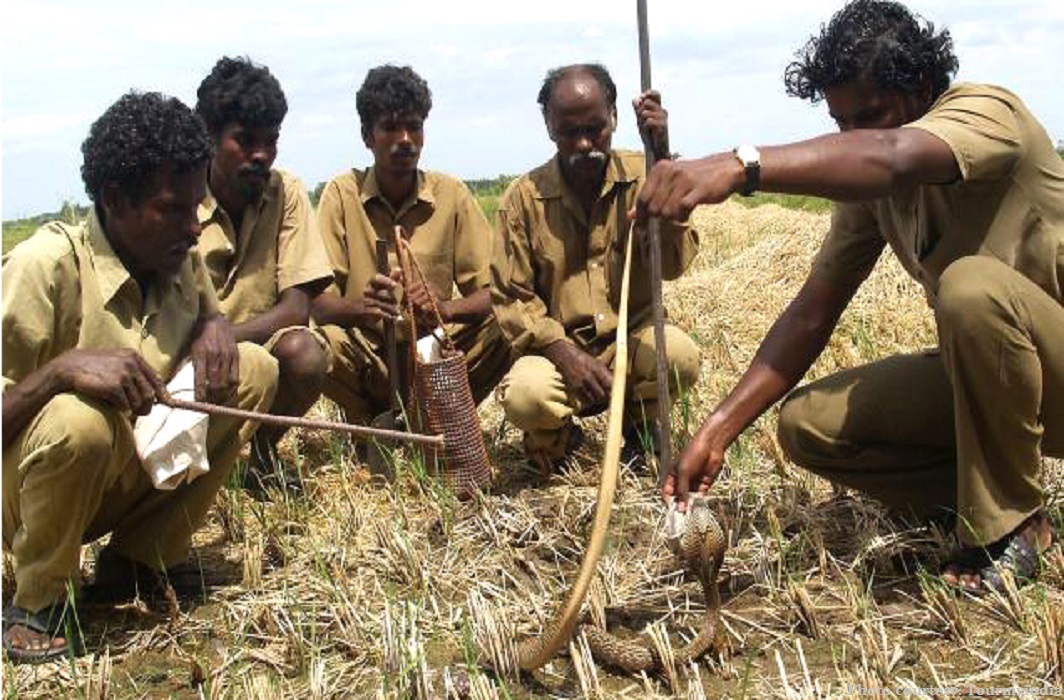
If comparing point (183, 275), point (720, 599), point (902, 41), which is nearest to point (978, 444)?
point (720, 599)

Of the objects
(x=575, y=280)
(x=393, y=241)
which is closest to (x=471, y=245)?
(x=393, y=241)

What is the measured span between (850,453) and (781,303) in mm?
4040

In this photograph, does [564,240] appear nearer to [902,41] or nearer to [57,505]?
[902,41]

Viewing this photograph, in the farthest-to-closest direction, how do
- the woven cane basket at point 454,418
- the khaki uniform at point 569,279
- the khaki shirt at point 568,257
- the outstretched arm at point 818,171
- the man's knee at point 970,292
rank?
the khaki shirt at point 568,257
the khaki uniform at point 569,279
the woven cane basket at point 454,418
the man's knee at point 970,292
the outstretched arm at point 818,171

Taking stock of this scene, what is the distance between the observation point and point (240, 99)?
197 inches

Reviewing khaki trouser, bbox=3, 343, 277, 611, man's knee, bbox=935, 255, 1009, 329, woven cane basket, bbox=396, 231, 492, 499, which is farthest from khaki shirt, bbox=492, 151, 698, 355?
man's knee, bbox=935, 255, 1009, 329

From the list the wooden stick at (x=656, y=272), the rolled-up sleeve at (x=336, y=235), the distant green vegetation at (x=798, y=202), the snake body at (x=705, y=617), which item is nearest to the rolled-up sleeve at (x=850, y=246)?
the wooden stick at (x=656, y=272)

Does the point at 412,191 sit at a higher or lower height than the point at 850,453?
higher

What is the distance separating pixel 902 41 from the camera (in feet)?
11.3

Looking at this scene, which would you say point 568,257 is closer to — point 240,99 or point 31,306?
point 240,99

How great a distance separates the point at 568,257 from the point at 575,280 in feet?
0.33

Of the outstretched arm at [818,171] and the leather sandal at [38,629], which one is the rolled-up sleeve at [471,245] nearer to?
the leather sandal at [38,629]

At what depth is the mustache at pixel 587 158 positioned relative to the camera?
490 cm

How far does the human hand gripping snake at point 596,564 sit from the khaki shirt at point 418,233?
2591mm
